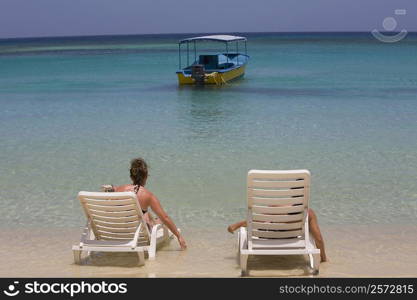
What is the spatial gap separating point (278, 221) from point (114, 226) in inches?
55.3

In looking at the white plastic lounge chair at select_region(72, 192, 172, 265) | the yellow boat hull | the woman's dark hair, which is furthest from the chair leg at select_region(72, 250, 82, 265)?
the yellow boat hull

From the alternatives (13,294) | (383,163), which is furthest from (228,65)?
(13,294)

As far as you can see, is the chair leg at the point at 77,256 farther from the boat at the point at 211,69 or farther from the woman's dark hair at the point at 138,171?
the boat at the point at 211,69

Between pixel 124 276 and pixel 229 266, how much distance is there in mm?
929

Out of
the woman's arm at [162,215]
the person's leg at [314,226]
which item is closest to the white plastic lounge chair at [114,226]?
the woman's arm at [162,215]

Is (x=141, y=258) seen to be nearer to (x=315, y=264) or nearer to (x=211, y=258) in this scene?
(x=211, y=258)

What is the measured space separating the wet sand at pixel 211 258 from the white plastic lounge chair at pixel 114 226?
0.65 ft

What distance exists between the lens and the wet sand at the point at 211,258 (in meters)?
5.26

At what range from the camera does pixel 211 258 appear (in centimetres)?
570

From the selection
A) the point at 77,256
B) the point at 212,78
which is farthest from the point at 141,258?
the point at 212,78

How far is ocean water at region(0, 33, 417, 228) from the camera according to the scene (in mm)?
7605

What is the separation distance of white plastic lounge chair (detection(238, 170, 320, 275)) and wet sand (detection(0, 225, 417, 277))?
23 cm

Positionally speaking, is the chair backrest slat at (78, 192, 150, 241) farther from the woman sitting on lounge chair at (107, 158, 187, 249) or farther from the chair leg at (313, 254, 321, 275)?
the chair leg at (313, 254, 321, 275)

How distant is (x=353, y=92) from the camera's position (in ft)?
65.8
